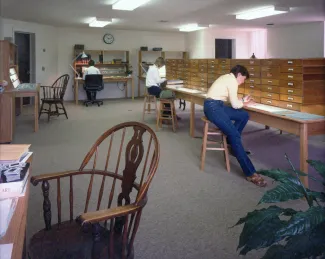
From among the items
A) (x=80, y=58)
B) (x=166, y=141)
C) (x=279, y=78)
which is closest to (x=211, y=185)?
(x=279, y=78)

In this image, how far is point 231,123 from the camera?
367 cm

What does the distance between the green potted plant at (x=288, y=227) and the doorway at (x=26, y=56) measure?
891cm

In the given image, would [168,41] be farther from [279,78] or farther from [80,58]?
[279,78]

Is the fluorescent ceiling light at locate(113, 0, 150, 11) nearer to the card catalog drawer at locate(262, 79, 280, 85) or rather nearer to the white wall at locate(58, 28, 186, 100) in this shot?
the card catalog drawer at locate(262, 79, 280, 85)

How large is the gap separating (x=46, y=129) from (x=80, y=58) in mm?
4417

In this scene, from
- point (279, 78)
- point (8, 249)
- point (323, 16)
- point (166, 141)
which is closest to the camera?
point (8, 249)

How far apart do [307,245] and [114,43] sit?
1034 cm

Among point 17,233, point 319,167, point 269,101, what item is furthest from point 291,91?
point 17,233

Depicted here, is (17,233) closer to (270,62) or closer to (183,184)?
(183,184)

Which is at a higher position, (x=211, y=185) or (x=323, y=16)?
(x=323, y=16)

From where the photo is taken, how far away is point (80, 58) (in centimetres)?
993

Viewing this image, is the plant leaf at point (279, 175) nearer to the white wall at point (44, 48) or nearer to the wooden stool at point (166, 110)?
the wooden stool at point (166, 110)

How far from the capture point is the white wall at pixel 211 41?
10789 millimetres

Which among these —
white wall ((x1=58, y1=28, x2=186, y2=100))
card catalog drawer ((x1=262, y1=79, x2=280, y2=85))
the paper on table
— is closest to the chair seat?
the paper on table
